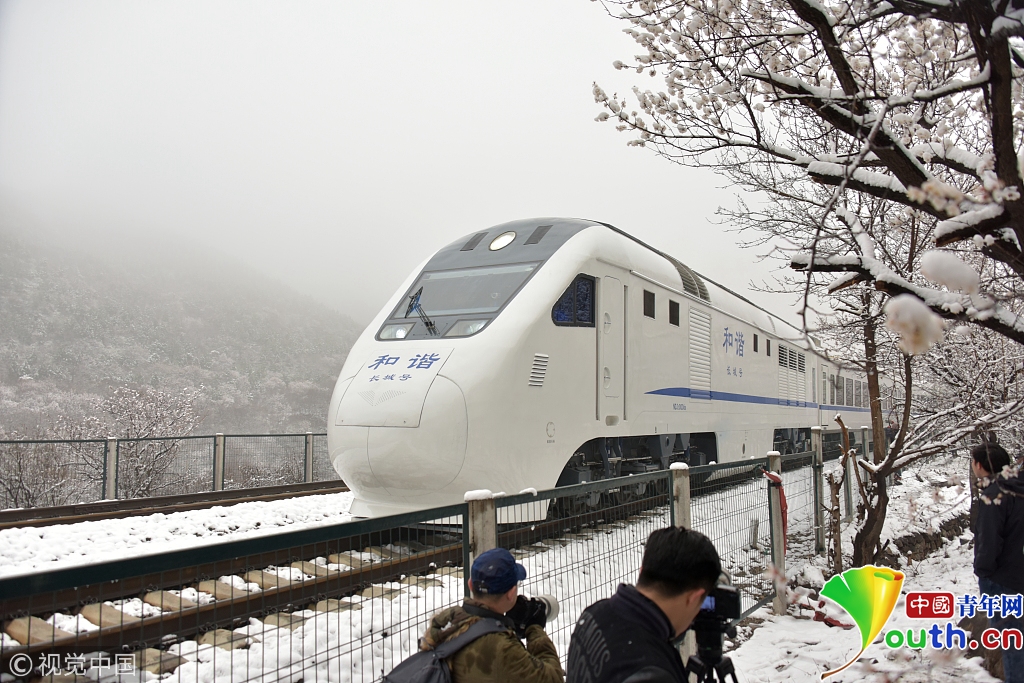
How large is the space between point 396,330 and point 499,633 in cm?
620

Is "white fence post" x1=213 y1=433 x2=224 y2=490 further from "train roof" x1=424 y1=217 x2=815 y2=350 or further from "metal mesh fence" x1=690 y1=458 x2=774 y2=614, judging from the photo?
"metal mesh fence" x1=690 y1=458 x2=774 y2=614

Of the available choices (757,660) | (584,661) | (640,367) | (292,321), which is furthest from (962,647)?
(292,321)

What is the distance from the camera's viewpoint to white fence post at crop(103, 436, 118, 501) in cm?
1251

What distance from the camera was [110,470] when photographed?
1255 centimetres

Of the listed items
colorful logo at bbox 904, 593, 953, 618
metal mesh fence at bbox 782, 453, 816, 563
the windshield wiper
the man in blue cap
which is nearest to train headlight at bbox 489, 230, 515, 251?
the windshield wiper

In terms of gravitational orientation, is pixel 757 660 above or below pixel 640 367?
below

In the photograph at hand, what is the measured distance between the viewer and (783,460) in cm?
752

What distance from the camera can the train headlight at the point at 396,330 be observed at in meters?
8.34

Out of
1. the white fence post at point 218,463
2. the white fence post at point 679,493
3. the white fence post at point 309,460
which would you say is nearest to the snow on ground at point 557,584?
the white fence post at point 679,493

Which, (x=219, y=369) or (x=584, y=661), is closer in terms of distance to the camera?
(x=584, y=661)

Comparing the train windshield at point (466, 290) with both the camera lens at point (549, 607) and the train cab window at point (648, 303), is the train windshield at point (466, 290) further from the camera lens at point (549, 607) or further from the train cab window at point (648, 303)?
the camera lens at point (549, 607)

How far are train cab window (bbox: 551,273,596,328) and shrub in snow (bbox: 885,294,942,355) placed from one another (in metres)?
6.28

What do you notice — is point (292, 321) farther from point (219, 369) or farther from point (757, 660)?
point (757, 660)

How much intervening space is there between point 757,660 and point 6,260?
88766 millimetres
